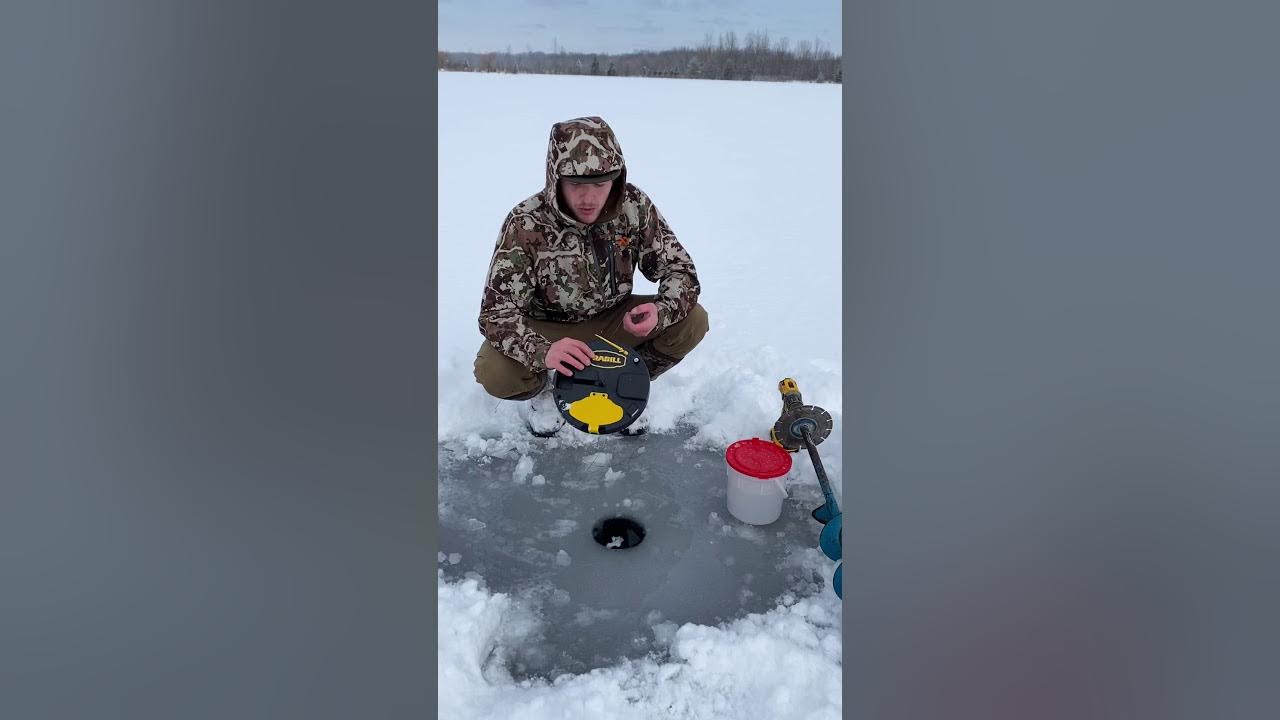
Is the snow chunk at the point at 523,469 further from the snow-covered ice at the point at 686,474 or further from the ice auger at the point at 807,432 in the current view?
the ice auger at the point at 807,432

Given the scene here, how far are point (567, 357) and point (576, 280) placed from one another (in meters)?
0.55

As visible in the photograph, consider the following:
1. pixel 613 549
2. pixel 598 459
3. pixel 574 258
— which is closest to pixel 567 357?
pixel 598 459

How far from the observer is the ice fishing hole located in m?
2.43

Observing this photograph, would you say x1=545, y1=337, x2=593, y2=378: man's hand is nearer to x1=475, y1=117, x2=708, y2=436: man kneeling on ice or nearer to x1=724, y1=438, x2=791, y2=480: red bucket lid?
x1=475, y1=117, x2=708, y2=436: man kneeling on ice

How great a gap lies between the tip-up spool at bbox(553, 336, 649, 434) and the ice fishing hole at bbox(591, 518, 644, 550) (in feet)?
1.06

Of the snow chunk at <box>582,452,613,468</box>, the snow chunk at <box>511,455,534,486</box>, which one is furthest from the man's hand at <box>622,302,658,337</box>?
the snow chunk at <box>511,455,534,486</box>

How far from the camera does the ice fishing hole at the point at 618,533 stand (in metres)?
2.43

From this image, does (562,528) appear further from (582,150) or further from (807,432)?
(582,150)
